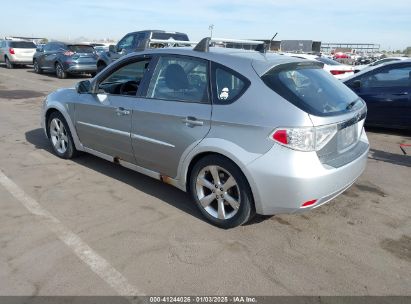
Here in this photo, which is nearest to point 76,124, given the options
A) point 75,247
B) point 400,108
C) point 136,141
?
point 136,141

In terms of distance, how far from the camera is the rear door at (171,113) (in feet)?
12.1

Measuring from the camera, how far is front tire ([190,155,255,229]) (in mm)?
3469

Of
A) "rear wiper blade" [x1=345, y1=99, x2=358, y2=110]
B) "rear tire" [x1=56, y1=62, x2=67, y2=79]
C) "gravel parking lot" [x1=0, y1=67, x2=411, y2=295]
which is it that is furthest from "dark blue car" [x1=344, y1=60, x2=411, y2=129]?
"rear tire" [x1=56, y1=62, x2=67, y2=79]

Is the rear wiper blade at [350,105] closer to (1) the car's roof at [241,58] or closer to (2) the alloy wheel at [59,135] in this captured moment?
(1) the car's roof at [241,58]

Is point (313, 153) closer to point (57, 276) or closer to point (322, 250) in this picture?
point (322, 250)

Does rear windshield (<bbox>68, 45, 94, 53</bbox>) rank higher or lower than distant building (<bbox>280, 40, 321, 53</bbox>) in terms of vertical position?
higher

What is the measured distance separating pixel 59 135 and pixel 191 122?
9.35ft

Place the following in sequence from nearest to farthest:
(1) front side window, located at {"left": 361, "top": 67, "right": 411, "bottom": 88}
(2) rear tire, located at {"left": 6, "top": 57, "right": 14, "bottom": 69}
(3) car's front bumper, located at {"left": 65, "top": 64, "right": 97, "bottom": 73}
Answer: (1) front side window, located at {"left": 361, "top": 67, "right": 411, "bottom": 88}
(3) car's front bumper, located at {"left": 65, "top": 64, "right": 97, "bottom": 73}
(2) rear tire, located at {"left": 6, "top": 57, "right": 14, "bottom": 69}

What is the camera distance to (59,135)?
18.8 ft

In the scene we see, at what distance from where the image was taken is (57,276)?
2.96m

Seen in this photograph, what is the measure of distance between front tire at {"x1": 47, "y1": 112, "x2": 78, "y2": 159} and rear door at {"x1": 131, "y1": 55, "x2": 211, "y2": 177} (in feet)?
5.26

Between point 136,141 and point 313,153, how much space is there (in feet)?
6.44

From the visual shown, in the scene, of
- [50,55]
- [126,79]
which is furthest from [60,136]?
[50,55]

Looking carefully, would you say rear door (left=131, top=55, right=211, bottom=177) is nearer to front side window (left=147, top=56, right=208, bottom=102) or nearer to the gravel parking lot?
front side window (left=147, top=56, right=208, bottom=102)
